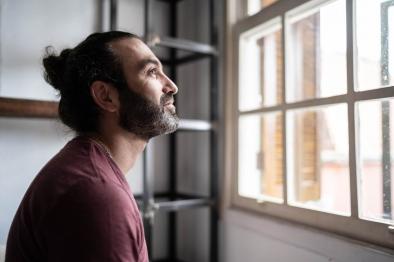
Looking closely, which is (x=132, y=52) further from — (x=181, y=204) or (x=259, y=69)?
(x=259, y=69)

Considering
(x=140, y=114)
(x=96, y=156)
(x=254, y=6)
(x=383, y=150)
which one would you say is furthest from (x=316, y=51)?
(x=96, y=156)

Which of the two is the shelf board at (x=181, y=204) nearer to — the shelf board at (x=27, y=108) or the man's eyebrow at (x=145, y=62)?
the shelf board at (x=27, y=108)

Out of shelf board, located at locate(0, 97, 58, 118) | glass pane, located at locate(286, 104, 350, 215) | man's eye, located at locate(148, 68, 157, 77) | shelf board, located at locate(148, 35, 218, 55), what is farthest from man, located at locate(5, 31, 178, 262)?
glass pane, located at locate(286, 104, 350, 215)

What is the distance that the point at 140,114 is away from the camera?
46.3 inches

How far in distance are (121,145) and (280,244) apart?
2.80 ft

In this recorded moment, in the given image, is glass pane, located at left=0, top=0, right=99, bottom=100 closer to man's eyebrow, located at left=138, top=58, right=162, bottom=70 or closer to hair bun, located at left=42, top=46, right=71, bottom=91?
hair bun, located at left=42, top=46, right=71, bottom=91

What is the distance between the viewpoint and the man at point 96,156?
2.68 feet

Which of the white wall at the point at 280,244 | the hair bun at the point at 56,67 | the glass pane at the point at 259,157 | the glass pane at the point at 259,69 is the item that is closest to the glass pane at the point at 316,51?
the glass pane at the point at 259,69

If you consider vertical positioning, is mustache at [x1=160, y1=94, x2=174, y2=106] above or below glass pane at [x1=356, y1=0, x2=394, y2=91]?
below

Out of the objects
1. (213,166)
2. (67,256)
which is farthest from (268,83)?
(67,256)

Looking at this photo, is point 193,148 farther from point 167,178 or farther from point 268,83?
point 268,83

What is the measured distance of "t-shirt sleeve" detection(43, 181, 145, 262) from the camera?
0.80 meters

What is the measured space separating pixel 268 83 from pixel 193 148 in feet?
1.90

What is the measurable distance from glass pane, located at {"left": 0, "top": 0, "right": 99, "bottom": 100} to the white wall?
1.13 m
